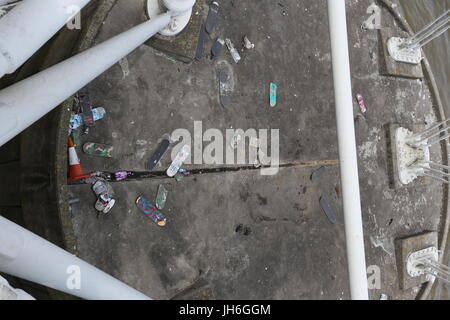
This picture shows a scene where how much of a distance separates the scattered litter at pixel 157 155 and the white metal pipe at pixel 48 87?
96 centimetres

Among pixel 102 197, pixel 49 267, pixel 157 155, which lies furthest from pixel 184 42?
pixel 49 267

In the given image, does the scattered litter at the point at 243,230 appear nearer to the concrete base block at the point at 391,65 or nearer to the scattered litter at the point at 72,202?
the scattered litter at the point at 72,202

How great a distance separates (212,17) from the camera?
3.45 metres

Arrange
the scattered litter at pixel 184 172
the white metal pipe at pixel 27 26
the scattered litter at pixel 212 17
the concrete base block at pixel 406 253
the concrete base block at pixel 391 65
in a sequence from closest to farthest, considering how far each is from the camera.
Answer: the white metal pipe at pixel 27 26, the scattered litter at pixel 184 172, the scattered litter at pixel 212 17, the concrete base block at pixel 406 253, the concrete base block at pixel 391 65

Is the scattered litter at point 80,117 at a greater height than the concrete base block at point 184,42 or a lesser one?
lesser

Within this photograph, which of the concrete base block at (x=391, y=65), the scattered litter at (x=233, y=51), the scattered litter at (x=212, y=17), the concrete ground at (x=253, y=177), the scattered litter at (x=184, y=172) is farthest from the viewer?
the concrete base block at (x=391, y=65)

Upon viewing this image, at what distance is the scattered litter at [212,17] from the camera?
11.3 feet

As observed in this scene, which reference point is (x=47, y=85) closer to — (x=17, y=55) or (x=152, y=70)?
(x=17, y=55)

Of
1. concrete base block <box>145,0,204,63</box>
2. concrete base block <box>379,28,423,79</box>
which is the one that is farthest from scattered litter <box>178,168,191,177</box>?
concrete base block <box>379,28,423,79</box>

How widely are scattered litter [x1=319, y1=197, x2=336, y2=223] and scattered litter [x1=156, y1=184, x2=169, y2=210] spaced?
135cm

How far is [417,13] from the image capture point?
549cm

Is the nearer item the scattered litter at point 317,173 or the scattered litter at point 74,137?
the scattered litter at point 74,137

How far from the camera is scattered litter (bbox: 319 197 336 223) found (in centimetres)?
388

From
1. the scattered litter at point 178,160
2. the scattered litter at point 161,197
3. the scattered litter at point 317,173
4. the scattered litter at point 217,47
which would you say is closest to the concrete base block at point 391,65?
the scattered litter at point 317,173
